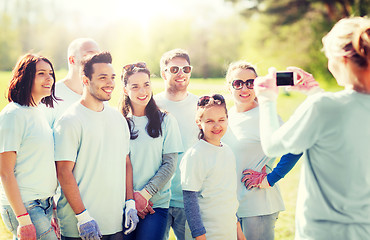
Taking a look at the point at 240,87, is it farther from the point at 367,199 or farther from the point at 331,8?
the point at 331,8

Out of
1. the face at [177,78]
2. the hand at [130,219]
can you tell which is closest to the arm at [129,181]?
the hand at [130,219]

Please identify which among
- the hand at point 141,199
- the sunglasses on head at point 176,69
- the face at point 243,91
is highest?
the sunglasses on head at point 176,69

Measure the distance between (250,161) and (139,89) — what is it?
41.0 inches

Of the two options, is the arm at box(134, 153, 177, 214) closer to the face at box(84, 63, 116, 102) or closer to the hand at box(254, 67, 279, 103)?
the face at box(84, 63, 116, 102)

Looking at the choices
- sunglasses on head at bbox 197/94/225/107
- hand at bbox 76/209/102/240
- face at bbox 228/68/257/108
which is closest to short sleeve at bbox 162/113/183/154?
sunglasses on head at bbox 197/94/225/107

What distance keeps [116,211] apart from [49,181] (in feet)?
1.63

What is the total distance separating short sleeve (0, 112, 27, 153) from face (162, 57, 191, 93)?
1.42 meters

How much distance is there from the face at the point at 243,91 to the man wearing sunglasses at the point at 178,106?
1.52 feet

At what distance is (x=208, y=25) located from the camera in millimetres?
45969

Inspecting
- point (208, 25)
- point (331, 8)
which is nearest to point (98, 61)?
point (331, 8)

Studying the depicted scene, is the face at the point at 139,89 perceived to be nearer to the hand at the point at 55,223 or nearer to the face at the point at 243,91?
the face at the point at 243,91

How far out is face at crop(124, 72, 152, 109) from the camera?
3395 millimetres

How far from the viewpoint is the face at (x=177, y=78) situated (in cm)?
380

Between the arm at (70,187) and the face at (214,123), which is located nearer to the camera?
the arm at (70,187)
